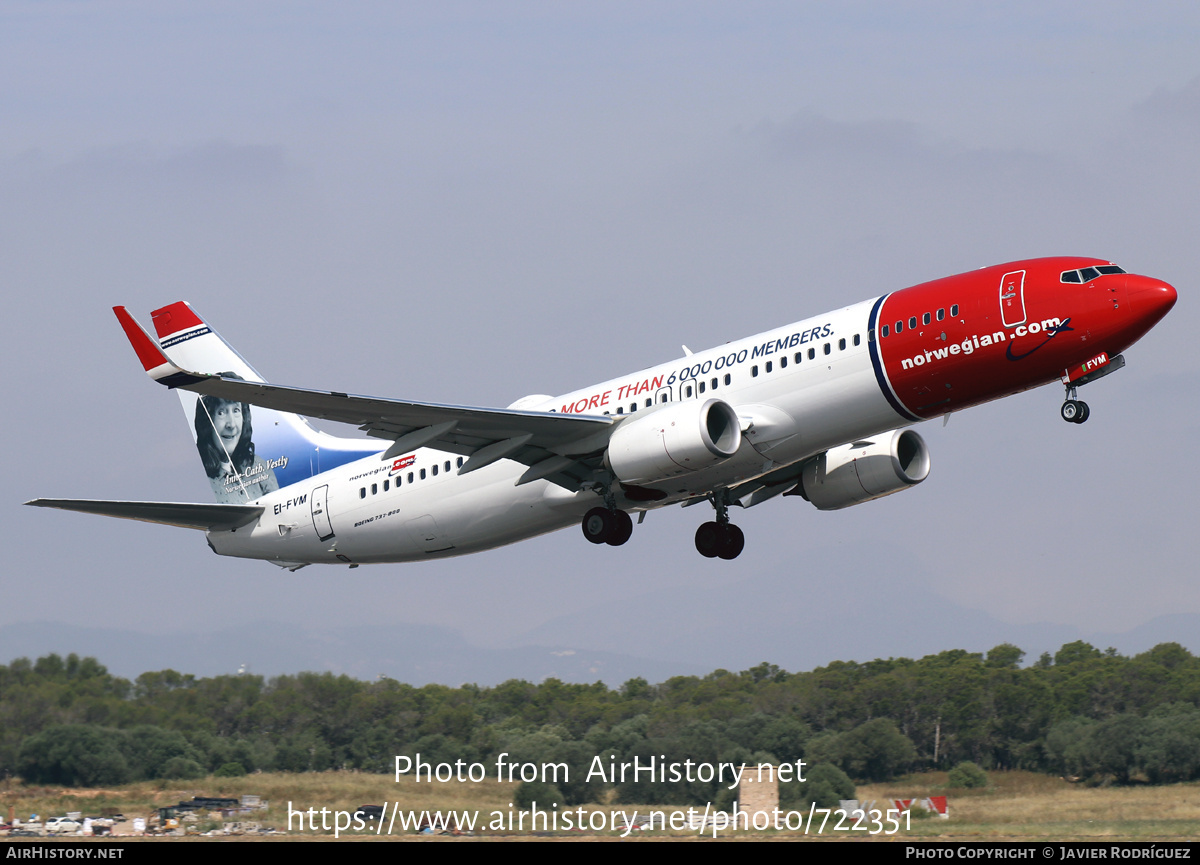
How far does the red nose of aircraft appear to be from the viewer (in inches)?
1109

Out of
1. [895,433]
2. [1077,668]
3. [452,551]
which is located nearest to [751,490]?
[895,433]

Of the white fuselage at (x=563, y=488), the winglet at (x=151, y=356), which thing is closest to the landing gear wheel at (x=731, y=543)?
the white fuselage at (x=563, y=488)

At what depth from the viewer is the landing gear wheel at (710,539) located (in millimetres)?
36219

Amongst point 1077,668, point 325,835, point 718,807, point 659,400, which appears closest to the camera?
point 659,400

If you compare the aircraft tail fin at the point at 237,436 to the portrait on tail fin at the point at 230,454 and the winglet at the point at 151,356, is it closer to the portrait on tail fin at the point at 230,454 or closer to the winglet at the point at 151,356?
the portrait on tail fin at the point at 230,454

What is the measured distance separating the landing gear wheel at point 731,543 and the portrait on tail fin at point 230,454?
12173 millimetres

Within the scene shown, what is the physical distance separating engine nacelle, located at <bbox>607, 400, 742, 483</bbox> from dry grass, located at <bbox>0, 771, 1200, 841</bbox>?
9926mm

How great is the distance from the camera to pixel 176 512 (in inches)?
1476

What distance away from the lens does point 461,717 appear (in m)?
51.2

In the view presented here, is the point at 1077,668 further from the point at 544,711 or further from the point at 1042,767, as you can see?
the point at 544,711

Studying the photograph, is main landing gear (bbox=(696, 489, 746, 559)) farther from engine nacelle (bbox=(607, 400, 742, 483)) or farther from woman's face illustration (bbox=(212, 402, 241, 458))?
woman's face illustration (bbox=(212, 402, 241, 458))

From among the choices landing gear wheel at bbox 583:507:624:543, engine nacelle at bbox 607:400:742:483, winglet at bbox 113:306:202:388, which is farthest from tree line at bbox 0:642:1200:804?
winglet at bbox 113:306:202:388

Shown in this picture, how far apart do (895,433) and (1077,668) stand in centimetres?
2871

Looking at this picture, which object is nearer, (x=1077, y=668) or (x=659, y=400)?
(x=659, y=400)
